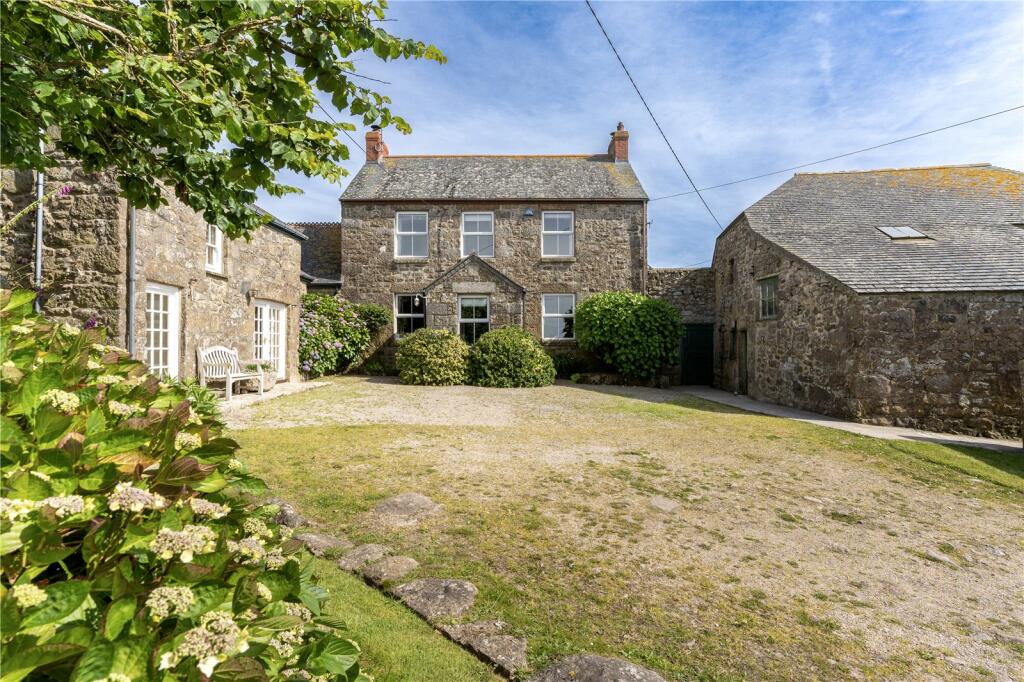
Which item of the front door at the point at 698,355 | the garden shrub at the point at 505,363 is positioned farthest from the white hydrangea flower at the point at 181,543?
the front door at the point at 698,355

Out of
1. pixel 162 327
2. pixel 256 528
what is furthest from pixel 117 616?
pixel 162 327

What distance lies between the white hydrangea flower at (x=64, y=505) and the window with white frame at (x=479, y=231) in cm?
1682

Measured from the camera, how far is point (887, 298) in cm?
967

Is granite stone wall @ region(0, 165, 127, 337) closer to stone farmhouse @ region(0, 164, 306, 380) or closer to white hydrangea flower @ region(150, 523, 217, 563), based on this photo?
stone farmhouse @ region(0, 164, 306, 380)

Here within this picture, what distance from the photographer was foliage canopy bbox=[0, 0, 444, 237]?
238 centimetres

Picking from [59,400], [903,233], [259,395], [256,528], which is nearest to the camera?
[59,400]

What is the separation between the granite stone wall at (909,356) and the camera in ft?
29.7

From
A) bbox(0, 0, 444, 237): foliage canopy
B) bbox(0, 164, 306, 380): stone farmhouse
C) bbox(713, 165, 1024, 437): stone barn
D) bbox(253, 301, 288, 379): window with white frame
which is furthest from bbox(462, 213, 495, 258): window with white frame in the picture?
bbox(0, 0, 444, 237): foliage canopy

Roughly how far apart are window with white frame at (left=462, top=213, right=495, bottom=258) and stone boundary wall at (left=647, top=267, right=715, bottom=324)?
601 cm

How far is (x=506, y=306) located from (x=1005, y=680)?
1429cm

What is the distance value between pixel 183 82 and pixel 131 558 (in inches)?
96.5

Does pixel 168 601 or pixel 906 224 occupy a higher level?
pixel 906 224

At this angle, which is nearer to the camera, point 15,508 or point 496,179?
point 15,508

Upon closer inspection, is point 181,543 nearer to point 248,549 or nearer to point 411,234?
point 248,549
